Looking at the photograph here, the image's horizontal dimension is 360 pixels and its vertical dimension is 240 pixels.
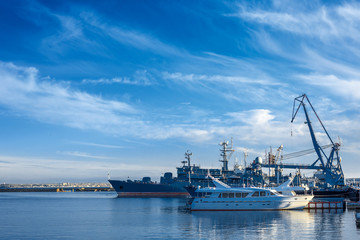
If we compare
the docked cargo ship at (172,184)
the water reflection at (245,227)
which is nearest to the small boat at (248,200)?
the water reflection at (245,227)

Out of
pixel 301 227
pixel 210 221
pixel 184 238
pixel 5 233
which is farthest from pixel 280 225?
pixel 5 233

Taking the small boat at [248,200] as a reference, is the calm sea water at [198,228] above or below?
below

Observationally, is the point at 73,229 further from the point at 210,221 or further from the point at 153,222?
the point at 210,221

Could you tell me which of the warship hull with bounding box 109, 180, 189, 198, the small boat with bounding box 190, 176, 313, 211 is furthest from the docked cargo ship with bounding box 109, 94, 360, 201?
the small boat with bounding box 190, 176, 313, 211

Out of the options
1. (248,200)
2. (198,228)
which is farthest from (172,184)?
(198,228)

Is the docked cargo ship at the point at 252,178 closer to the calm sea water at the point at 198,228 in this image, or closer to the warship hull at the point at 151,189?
the warship hull at the point at 151,189

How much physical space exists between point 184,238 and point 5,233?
22223mm

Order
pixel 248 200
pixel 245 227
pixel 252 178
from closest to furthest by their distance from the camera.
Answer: pixel 245 227 → pixel 248 200 → pixel 252 178

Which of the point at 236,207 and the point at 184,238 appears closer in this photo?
the point at 184,238

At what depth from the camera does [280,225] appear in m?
52.3

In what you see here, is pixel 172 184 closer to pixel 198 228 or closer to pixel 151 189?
pixel 151 189

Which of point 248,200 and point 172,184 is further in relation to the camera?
point 172,184

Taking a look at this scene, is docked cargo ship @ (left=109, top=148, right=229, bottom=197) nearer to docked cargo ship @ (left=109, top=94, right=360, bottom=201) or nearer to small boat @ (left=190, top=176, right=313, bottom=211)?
docked cargo ship @ (left=109, top=94, right=360, bottom=201)

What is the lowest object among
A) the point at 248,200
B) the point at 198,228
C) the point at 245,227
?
the point at 198,228
